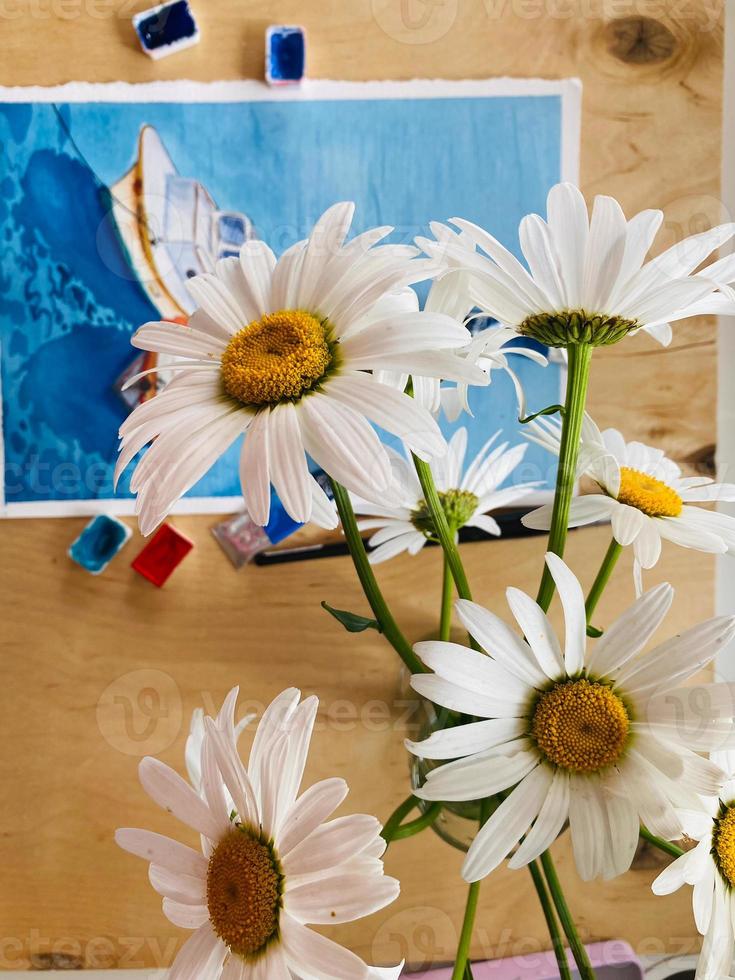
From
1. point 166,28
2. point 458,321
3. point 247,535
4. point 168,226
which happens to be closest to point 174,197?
point 168,226

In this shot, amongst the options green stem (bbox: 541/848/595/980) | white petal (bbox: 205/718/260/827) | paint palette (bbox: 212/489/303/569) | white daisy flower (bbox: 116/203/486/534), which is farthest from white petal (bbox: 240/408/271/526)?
paint palette (bbox: 212/489/303/569)

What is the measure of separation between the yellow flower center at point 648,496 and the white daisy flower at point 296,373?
144 mm

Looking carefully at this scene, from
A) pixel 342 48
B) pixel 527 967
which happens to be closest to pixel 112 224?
pixel 342 48

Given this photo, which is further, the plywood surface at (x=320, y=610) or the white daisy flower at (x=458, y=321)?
the plywood surface at (x=320, y=610)

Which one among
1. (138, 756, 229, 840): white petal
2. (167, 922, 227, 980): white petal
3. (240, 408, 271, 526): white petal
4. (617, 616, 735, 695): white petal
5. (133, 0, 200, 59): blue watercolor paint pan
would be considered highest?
(133, 0, 200, 59): blue watercolor paint pan

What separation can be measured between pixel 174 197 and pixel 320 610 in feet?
1.23

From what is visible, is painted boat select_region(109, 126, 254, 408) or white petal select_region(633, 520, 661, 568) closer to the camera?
white petal select_region(633, 520, 661, 568)

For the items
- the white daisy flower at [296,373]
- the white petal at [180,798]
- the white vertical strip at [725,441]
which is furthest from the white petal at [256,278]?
the white vertical strip at [725,441]

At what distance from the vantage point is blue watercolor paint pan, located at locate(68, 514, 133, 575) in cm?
65

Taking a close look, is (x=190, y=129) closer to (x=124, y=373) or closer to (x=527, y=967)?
(x=124, y=373)

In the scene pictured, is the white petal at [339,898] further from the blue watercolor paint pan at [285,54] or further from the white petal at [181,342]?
the blue watercolor paint pan at [285,54]

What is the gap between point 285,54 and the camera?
2.05 feet

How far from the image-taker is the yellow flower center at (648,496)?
1.28 feet

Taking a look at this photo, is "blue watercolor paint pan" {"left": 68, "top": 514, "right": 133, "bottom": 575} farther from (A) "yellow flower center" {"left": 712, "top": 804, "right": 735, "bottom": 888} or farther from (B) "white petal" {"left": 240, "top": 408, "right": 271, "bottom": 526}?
(A) "yellow flower center" {"left": 712, "top": 804, "right": 735, "bottom": 888}
